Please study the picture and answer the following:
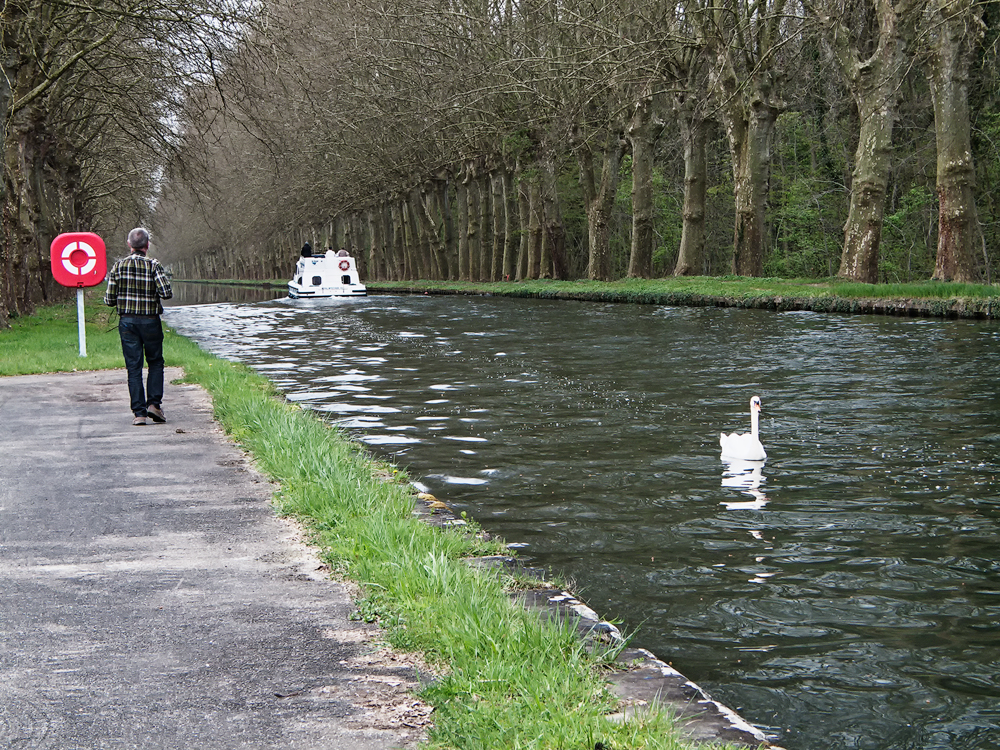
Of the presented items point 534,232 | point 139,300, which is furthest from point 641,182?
point 139,300

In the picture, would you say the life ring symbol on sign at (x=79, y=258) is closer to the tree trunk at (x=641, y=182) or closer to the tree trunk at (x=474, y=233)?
the tree trunk at (x=641, y=182)

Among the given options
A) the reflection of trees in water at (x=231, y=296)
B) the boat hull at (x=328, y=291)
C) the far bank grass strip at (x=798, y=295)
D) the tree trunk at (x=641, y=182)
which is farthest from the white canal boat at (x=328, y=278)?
the tree trunk at (x=641, y=182)

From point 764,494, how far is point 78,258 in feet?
45.7

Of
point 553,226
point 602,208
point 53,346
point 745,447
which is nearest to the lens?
point 745,447

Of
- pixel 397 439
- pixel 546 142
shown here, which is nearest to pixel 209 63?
pixel 397 439

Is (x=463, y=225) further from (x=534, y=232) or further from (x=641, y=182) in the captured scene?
(x=641, y=182)

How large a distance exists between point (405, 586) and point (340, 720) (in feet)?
4.25

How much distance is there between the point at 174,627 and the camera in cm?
477

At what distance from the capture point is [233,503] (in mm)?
7320

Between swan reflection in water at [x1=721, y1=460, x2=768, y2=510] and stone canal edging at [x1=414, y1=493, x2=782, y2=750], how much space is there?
104 inches

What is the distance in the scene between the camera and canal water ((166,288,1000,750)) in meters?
4.80

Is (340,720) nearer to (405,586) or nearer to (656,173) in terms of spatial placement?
(405,586)

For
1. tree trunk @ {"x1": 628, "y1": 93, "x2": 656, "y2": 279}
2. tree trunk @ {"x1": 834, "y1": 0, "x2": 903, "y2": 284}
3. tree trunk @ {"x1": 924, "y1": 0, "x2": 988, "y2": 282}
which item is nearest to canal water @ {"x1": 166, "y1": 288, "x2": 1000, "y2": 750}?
tree trunk @ {"x1": 924, "y1": 0, "x2": 988, "y2": 282}

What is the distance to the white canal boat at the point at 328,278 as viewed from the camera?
155ft
